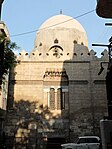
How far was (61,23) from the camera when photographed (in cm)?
2684

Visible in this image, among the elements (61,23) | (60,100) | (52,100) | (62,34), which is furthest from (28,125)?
(61,23)

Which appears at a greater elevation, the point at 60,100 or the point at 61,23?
the point at 61,23

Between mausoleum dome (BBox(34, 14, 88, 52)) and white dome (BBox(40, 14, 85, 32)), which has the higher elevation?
white dome (BBox(40, 14, 85, 32))

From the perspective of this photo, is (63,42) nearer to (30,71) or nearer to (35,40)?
(35,40)

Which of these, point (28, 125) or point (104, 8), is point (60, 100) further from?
point (104, 8)

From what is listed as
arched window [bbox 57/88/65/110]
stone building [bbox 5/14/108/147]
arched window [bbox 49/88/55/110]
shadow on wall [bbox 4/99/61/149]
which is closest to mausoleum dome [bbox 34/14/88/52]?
stone building [bbox 5/14/108/147]

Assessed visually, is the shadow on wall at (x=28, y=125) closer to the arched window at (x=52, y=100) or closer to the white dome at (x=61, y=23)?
the arched window at (x=52, y=100)

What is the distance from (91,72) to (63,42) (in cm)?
598

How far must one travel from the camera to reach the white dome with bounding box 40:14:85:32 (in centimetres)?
2678

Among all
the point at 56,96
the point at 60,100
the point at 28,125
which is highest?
the point at 56,96

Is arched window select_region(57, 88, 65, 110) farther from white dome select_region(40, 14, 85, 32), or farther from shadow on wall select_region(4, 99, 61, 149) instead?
white dome select_region(40, 14, 85, 32)

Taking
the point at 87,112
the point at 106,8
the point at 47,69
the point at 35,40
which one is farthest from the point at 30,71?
the point at 106,8

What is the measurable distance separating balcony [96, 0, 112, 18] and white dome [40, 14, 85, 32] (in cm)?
1864

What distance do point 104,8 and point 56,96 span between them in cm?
1304
